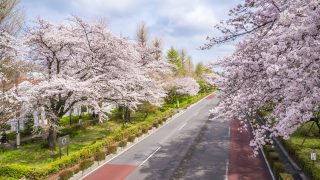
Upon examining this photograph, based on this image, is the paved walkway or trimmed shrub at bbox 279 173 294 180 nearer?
trimmed shrub at bbox 279 173 294 180

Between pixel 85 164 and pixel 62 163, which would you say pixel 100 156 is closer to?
pixel 85 164

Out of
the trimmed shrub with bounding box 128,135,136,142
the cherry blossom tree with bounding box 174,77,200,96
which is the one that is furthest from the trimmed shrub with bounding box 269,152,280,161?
the cherry blossom tree with bounding box 174,77,200,96

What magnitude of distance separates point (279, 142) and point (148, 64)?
74.4 feet

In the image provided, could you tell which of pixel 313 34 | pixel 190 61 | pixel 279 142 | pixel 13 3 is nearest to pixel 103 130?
pixel 13 3

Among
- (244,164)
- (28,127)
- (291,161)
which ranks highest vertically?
(28,127)

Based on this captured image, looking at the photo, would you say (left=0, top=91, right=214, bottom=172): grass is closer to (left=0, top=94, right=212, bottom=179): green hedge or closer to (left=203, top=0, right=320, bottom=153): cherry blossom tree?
(left=0, top=94, right=212, bottom=179): green hedge

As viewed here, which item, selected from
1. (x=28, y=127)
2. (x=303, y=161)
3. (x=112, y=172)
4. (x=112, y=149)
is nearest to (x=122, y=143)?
(x=112, y=149)

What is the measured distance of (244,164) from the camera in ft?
80.0

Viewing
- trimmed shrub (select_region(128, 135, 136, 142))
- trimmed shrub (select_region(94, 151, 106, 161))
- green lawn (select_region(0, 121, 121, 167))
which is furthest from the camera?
trimmed shrub (select_region(128, 135, 136, 142))

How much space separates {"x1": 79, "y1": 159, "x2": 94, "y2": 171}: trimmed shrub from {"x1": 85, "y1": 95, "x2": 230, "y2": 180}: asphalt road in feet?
2.25

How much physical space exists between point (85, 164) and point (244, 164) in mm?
10827

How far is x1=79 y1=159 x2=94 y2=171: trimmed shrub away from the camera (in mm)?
22484

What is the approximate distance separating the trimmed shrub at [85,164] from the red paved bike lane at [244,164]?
9202mm

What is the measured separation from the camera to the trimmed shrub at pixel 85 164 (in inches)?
885
